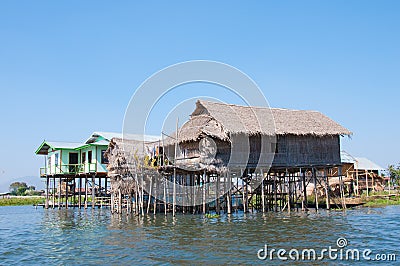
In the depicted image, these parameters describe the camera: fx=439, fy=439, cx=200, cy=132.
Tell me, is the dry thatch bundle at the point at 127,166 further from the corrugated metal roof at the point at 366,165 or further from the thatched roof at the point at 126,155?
the corrugated metal roof at the point at 366,165

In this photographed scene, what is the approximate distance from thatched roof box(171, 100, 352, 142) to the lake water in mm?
4556

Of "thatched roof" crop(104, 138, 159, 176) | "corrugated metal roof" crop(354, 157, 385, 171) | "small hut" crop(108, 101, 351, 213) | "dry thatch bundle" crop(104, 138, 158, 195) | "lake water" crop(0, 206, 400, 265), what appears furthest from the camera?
"corrugated metal roof" crop(354, 157, 385, 171)

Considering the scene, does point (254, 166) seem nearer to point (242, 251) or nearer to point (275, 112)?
point (275, 112)

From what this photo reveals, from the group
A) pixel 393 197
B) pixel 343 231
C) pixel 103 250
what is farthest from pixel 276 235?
pixel 393 197

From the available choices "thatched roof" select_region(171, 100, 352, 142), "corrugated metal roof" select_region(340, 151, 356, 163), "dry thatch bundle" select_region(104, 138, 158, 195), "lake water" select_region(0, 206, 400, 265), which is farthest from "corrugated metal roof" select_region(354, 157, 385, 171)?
"dry thatch bundle" select_region(104, 138, 158, 195)

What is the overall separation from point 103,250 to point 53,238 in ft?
13.0

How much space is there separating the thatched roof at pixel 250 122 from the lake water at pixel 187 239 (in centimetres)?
456

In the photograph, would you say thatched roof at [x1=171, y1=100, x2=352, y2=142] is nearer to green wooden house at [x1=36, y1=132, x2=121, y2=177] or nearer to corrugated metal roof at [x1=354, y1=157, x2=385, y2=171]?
green wooden house at [x1=36, y1=132, x2=121, y2=177]

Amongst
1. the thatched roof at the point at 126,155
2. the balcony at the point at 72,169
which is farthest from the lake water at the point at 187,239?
the balcony at the point at 72,169

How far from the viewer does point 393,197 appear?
3092cm

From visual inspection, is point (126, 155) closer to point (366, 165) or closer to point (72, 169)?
point (72, 169)

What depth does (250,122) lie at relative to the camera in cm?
2394

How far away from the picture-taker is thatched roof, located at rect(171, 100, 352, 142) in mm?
22719

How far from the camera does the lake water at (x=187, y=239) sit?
12.3 metres
